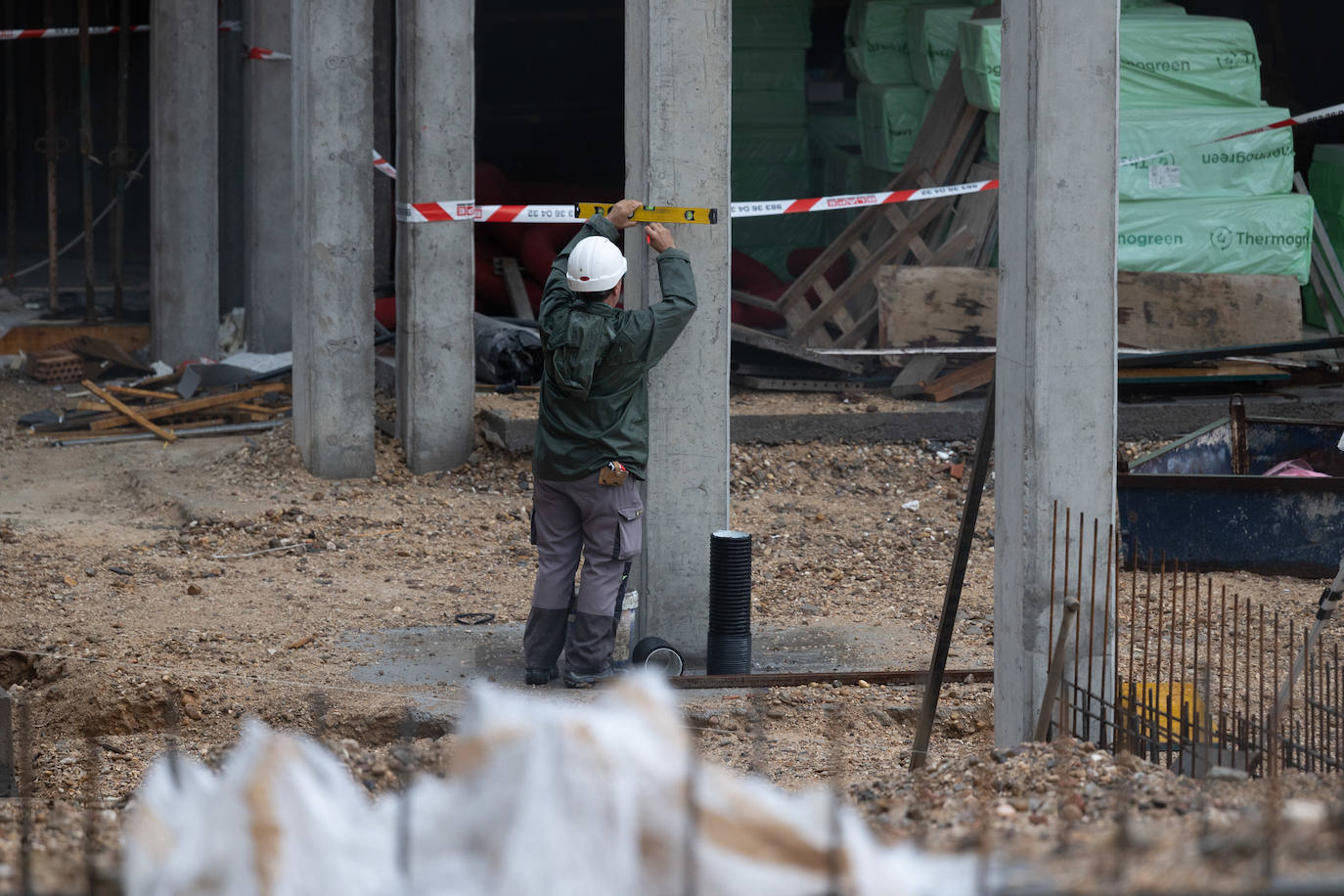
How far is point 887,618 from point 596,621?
6.02ft

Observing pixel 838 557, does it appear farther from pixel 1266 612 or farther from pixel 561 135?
pixel 561 135

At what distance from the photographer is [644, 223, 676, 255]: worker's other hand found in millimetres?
6484

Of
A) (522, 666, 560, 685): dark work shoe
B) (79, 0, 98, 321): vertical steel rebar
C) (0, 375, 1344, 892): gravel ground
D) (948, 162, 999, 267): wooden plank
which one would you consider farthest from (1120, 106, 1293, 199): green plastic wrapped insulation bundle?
(79, 0, 98, 321): vertical steel rebar

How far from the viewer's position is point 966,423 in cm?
1102

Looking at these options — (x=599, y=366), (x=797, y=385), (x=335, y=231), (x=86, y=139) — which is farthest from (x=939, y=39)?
(x=86, y=139)

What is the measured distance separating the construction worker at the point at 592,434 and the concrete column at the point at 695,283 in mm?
170

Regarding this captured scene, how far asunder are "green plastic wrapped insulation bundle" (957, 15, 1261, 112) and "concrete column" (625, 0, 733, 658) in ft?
17.1

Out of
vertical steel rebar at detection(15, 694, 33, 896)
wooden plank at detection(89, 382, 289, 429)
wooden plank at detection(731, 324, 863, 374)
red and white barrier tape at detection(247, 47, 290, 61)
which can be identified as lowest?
wooden plank at detection(89, 382, 289, 429)

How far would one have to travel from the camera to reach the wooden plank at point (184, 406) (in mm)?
11883

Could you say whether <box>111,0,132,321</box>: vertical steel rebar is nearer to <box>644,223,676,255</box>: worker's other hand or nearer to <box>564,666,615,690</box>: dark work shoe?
<box>644,223,676,255</box>: worker's other hand

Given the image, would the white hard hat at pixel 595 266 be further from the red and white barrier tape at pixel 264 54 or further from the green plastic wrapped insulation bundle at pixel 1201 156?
the red and white barrier tape at pixel 264 54

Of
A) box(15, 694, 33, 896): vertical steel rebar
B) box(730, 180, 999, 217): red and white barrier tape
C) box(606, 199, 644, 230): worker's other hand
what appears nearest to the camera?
box(15, 694, 33, 896): vertical steel rebar

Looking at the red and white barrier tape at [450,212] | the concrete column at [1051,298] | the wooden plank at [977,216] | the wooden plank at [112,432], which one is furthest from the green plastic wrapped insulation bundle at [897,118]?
the concrete column at [1051,298]

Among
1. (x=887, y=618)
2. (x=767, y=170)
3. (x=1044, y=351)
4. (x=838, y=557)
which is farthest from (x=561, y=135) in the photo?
(x=1044, y=351)
